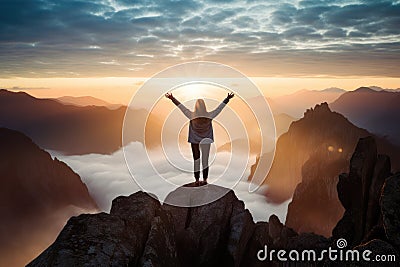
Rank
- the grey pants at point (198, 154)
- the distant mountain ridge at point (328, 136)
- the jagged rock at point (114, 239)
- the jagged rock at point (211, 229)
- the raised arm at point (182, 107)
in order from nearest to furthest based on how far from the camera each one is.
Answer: the jagged rock at point (114, 239)
the jagged rock at point (211, 229)
the raised arm at point (182, 107)
the grey pants at point (198, 154)
the distant mountain ridge at point (328, 136)

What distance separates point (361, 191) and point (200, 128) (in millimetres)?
23547

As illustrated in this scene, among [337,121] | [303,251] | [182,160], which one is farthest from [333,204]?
[182,160]

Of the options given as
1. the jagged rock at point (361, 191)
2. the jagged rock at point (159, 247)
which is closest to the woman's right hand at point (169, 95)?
the jagged rock at point (159, 247)

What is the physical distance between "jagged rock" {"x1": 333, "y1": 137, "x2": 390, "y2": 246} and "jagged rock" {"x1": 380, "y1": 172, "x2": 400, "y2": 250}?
13.3 m

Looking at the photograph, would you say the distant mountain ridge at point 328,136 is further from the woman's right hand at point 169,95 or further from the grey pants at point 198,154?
the woman's right hand at point 169,95

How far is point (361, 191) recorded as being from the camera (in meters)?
36.8

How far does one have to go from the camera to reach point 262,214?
18725cm

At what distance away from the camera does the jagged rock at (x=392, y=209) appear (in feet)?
57.9

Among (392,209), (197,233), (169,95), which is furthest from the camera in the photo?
(197,233)

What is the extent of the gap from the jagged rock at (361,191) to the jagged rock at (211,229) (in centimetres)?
1485

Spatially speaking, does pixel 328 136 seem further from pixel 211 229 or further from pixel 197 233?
pixel 197 233

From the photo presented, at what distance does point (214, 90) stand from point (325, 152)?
13942cm

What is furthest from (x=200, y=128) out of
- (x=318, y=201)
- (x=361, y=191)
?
(x=318, y=201)

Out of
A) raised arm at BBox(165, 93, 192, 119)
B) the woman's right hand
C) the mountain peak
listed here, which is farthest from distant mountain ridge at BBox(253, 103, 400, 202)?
the woman's right hand
